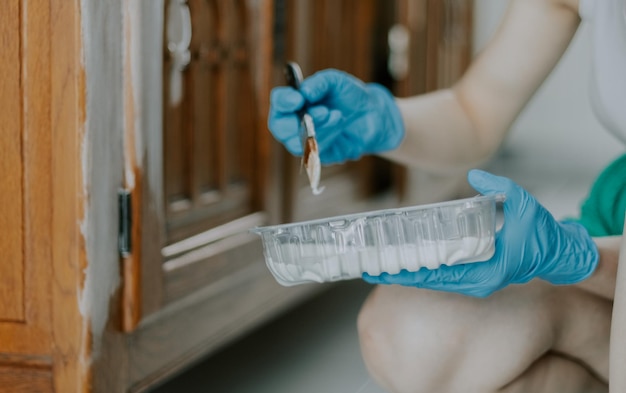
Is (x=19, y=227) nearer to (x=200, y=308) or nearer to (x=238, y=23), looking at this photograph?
(x=200, y=308)

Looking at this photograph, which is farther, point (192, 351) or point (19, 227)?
point (192, 351)

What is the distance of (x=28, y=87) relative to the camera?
3.08 ft

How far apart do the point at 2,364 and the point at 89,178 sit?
234mm

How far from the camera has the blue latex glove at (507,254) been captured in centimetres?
84

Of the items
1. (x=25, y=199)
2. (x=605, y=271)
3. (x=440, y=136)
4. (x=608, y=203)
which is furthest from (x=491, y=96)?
(x=25, y=199)

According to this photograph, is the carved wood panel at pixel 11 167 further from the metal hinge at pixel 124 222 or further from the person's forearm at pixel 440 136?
the person's forearm at pixel 440 136

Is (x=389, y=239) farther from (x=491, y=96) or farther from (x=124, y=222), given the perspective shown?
(x=491, y=96)

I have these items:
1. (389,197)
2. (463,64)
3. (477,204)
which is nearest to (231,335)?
(477,204)

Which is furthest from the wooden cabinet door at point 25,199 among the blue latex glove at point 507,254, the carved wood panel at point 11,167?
the blue latex glove at point 507,254

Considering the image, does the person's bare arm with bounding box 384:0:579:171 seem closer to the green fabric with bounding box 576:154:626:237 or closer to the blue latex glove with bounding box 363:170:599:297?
the green fabric with bounding box 576:154:626:237

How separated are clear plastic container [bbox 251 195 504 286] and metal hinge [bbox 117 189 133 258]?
26 centimetres

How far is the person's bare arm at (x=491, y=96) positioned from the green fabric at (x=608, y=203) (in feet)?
0.51

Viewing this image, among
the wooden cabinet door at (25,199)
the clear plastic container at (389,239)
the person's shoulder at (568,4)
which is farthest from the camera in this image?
the person's shoulder at (568,4)

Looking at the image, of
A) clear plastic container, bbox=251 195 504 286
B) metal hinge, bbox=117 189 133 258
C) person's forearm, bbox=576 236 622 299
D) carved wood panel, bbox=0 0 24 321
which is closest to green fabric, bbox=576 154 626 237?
person's forearm, bbox=576 236 622 299
